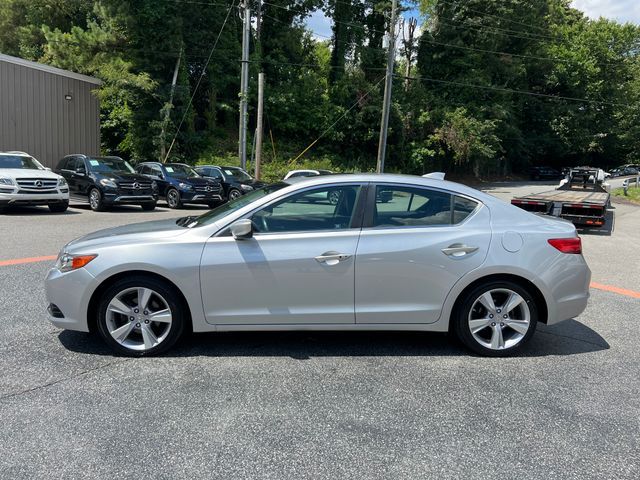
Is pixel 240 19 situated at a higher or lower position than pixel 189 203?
higher

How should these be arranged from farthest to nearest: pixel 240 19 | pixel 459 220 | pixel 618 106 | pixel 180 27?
pixel 618 106 < pixel 240 19 < pixel 180 27 < pixel 459 220

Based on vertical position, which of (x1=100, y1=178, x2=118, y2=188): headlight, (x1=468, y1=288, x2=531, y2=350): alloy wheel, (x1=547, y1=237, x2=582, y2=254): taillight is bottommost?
(x1=468, y1=288, x2=531, y2=350): alloy wheel

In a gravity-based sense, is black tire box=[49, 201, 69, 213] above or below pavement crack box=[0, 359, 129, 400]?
below

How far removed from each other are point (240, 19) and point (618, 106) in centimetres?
4024

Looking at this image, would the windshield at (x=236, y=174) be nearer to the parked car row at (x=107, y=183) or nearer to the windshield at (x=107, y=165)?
the parked car row at (x=107, y=183)

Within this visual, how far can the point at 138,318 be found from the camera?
423 cm

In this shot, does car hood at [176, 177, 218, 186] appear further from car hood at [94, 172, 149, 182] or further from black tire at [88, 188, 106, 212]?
black tire at [88, 188, 106, 212]

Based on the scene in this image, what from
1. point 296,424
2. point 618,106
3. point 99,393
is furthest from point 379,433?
point 618,106

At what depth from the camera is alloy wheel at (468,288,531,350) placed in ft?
14.5

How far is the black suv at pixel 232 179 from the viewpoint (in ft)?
64.6

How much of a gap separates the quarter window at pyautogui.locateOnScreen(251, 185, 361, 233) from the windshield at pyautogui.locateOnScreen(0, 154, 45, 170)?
518 inches

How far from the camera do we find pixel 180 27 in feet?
95.8

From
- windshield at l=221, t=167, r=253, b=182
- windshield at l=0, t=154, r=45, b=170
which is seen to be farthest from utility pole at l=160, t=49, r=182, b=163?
windshield at l=0, t=154, r=45, b=170

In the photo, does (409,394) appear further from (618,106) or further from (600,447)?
(618,106)
